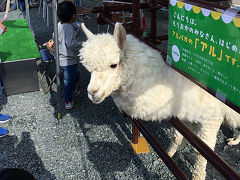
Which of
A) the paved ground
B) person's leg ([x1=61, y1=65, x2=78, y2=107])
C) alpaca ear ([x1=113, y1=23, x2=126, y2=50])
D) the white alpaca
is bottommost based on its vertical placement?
the paved ground

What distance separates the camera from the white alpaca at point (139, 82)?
1774 mm

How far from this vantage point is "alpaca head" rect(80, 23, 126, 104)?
68.8 inches

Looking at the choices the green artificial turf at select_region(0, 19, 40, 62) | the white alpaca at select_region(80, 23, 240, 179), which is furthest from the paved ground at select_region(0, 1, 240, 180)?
the white alpaca at select_region(80, 23, 240, 179)

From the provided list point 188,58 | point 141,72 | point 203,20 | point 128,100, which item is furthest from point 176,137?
point 203,20

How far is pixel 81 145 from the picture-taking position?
121 inches

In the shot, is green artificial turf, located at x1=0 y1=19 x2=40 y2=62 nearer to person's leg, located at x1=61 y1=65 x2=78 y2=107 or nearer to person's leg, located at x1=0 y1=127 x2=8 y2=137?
person's leg, located at x1=61 y1=65 x2=78 y2=107

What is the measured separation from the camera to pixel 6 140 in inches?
124

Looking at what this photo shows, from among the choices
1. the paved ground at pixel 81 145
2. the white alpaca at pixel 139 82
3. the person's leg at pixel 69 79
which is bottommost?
the paved ground at pixel 81 145

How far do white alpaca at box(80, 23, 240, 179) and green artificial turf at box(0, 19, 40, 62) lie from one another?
103 inches

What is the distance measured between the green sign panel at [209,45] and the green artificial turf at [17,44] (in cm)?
318

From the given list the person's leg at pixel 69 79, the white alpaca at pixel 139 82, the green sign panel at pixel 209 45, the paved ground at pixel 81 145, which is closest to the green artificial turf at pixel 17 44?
the paved ground at pixel 81 145

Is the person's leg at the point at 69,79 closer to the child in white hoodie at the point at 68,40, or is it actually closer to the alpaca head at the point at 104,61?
the child in white hoodie at the point at 68,40

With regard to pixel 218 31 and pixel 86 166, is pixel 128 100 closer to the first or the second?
pixel 218 31

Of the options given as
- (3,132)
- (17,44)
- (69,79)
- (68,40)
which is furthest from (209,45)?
(17,44)
